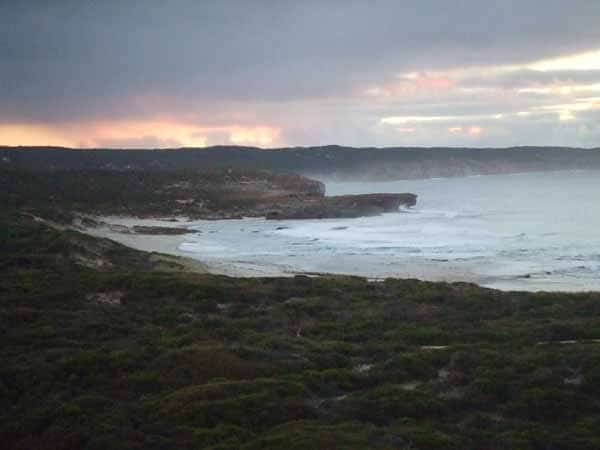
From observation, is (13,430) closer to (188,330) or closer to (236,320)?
(188,330)

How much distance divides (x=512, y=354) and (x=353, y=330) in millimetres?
3809

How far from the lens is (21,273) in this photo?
21.2m

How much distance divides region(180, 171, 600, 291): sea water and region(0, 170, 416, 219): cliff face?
6.98m

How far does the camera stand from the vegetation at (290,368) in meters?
9.04

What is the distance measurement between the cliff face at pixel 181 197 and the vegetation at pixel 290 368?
41.1m

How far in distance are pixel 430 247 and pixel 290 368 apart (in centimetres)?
2780

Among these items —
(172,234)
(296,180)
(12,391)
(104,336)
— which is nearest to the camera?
(12,391)

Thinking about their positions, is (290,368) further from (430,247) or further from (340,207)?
(340,207)

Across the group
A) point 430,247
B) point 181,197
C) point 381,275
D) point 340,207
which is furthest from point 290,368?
point 181,197

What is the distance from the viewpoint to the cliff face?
221 feet

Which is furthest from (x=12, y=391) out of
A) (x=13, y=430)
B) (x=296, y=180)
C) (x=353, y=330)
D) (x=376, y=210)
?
(x=296, y=180)

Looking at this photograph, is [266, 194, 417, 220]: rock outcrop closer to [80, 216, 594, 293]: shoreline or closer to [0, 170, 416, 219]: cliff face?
[0, 170, 416, 219]: cliff face

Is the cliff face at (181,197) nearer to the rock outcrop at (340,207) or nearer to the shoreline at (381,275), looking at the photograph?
the rock outcrop at (340,207)

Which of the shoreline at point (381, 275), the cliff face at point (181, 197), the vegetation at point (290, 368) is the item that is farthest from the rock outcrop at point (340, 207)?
the vegetation at point (290, 368)
